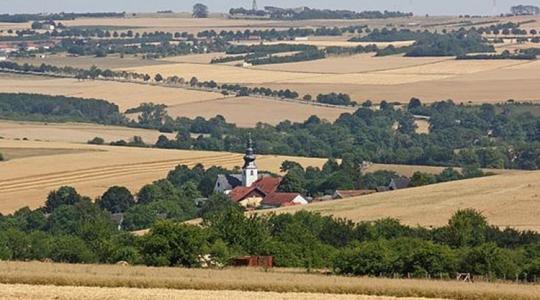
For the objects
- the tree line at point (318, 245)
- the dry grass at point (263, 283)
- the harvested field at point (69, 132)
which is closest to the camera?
the dry grass at point (263, 283)

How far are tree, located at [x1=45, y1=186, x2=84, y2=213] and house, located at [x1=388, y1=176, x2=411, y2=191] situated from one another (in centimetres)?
1688

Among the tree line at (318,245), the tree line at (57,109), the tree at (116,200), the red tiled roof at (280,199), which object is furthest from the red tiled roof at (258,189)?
the tree line at (57,109)

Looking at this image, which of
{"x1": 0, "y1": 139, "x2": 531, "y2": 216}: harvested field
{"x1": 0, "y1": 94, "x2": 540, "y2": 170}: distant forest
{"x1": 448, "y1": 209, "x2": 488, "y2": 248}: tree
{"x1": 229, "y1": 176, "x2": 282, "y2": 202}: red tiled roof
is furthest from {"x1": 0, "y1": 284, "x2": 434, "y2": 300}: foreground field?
{"x1": 0, "y1": 94, "x2": 540, "y2": 170}: distant forest

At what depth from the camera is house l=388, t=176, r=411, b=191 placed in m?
90.4

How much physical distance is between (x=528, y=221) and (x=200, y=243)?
19979mm

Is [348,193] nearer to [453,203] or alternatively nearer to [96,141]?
[453,203]

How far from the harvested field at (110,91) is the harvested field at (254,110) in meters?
4.22

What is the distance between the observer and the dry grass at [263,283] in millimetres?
36719

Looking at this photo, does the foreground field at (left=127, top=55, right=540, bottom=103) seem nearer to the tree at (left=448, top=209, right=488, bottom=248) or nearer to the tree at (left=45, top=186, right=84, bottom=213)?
the tree at (left=45, top=186, right=84, bottom=213)

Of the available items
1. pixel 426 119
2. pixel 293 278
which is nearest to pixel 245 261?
pixel 293 278

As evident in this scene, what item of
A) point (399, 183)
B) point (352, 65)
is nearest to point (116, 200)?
point (399, 183)

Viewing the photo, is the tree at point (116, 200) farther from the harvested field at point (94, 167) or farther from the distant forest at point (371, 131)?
the distant forest at point (371, 131)

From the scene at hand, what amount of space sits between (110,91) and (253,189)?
73.7 meters

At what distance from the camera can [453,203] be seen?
70.4 meters
